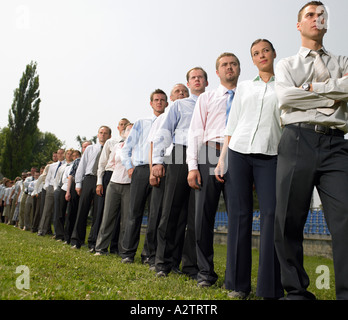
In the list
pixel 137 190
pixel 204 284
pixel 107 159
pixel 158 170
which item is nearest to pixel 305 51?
pixel 204 284

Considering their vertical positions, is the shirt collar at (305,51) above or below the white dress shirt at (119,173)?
above

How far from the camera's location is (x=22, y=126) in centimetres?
5141

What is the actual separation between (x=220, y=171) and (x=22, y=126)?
167 ft

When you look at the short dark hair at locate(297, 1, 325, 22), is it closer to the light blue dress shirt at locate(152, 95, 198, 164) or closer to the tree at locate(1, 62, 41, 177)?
the light blue dress shirt at locate(152, 95, 198, 164)

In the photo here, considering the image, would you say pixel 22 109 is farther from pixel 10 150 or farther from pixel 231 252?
pixel 231 252

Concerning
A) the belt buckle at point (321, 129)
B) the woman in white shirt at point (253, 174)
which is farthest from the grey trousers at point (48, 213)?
the belt buckle at point (321, 129)

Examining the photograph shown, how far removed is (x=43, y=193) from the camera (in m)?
15.8

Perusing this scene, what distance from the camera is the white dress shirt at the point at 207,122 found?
4988 millimetres

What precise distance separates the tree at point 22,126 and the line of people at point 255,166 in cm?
4616

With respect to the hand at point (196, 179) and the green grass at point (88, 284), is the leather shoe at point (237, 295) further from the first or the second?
the hand at point (196, 179)

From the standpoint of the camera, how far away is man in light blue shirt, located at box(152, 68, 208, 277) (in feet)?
18.6
